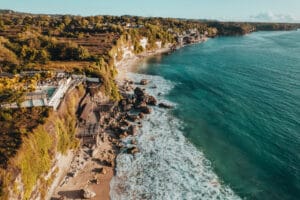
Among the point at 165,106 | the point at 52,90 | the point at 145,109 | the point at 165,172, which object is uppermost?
the point at 52,90

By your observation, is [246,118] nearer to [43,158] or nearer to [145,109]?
[145,109]

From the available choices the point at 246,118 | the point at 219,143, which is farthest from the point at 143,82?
the point at 219,143

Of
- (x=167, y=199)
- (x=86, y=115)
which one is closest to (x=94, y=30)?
(x=86, y=115)

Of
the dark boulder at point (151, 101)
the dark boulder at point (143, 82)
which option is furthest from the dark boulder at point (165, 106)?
the dark boulder at point (143, 82)

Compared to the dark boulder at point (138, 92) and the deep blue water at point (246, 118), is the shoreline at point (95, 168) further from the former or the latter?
the deep blue water at point (246, 118)

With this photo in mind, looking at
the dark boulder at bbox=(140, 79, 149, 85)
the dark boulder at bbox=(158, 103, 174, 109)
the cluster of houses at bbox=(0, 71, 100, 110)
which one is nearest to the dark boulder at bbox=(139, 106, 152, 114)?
the dark boulder at bbox=(158, 103, 174, 109)

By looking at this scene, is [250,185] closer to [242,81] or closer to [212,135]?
[212,135]

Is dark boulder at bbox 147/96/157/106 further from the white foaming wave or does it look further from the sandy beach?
the sandy beach
